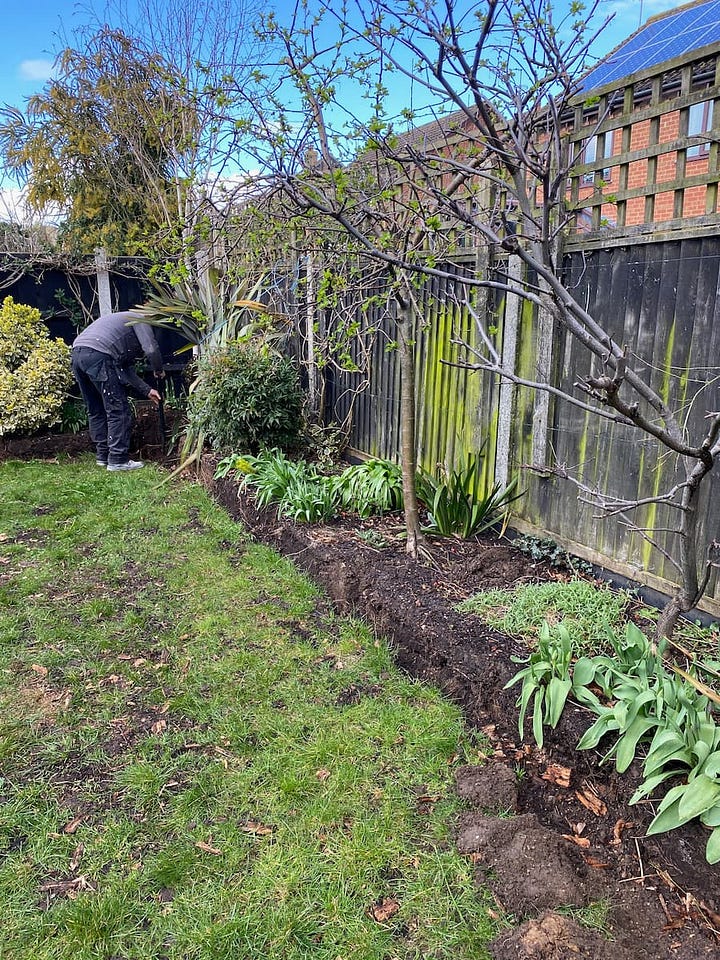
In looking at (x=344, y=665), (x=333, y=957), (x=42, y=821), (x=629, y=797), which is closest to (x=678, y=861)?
(x=629, y=797)

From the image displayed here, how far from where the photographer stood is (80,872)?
2176mm

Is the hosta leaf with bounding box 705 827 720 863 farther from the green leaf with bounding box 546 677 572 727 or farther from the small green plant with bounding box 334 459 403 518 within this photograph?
the small green plant with bounding box 334 459 403 518

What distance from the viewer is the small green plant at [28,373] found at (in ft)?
24.0

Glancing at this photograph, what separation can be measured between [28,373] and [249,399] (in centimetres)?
302

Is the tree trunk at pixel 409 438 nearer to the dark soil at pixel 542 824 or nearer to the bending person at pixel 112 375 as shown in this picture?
the dark soil at pixel 542 824

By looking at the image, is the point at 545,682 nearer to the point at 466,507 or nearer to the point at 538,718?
the point at 538,718

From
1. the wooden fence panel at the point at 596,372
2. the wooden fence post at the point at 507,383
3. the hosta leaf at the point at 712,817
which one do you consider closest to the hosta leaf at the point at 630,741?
the hosta leaf at the point at 712,817

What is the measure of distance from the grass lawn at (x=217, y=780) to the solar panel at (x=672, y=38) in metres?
4.40

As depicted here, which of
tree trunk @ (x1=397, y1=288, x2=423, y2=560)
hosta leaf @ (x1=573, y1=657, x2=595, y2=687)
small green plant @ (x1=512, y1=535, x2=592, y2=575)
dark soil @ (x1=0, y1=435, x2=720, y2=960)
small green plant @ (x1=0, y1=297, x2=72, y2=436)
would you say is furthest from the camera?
small green plant @ (x1=0, y1=297, x2=72, y2=436)

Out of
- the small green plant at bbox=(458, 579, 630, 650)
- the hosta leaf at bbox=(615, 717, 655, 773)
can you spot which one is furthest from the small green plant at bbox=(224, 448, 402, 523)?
the hosta leaf at bbox=(615, 717, 655, 773)

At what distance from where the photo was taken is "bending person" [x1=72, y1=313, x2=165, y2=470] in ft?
23.0

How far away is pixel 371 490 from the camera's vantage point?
16.6 feet

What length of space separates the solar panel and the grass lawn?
4.40 m

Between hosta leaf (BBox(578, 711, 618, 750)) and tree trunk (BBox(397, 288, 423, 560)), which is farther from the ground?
tree trunk (BBox(397, 288, 423, 560))
